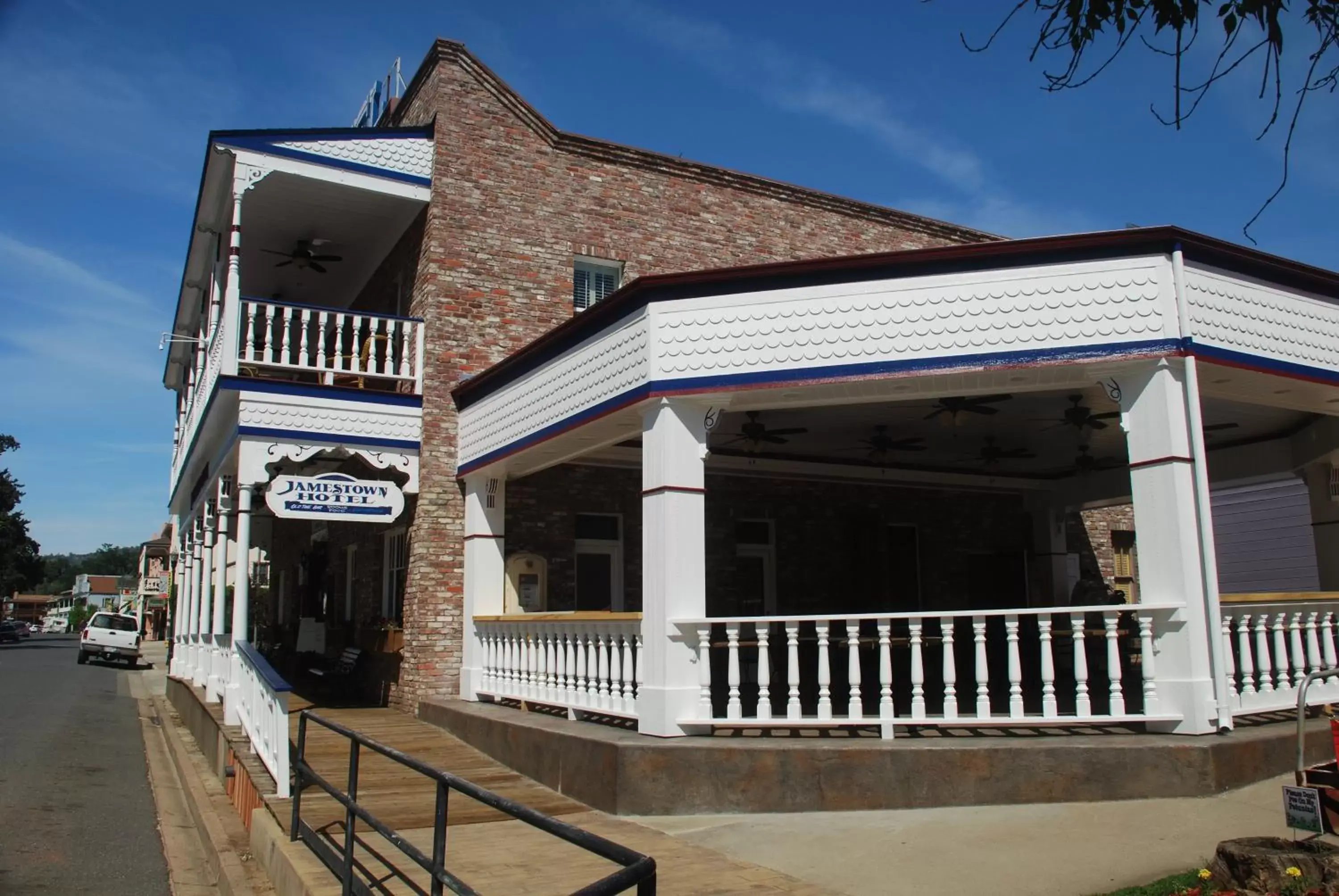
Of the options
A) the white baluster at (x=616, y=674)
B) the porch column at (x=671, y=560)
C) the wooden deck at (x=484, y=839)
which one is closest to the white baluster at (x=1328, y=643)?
the porch column at (x=671, y=560)

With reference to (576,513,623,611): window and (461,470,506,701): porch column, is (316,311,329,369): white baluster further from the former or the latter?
(576,513,623,611): window

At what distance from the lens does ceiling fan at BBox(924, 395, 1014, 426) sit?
11008mm

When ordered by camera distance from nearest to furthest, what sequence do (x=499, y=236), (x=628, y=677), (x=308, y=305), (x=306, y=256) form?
(x=628, y=677) → (x=499, y=236) → (x=308, y=305) → (x=306, y=256)

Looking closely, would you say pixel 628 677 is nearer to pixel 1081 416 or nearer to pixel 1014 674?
pixel 1014 674

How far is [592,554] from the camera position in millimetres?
14828

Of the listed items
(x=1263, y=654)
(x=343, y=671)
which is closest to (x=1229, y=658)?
(x=1263, y=654)

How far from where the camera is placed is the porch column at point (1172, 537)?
318 inches

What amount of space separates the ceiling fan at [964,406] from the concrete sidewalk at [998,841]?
14.5 ft

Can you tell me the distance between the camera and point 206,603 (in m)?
16.0

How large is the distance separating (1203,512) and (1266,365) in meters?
1.75

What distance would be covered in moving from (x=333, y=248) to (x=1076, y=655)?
1315 cm

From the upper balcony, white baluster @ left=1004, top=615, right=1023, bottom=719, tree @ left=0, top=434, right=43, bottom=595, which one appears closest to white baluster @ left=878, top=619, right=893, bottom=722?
white baluster @ left=1004, top=615, right=1023, bottom=719

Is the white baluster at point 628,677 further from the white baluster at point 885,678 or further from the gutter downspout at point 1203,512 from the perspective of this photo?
the gutter downspout at point 1203,512

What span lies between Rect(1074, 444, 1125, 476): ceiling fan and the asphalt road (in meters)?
12.4
